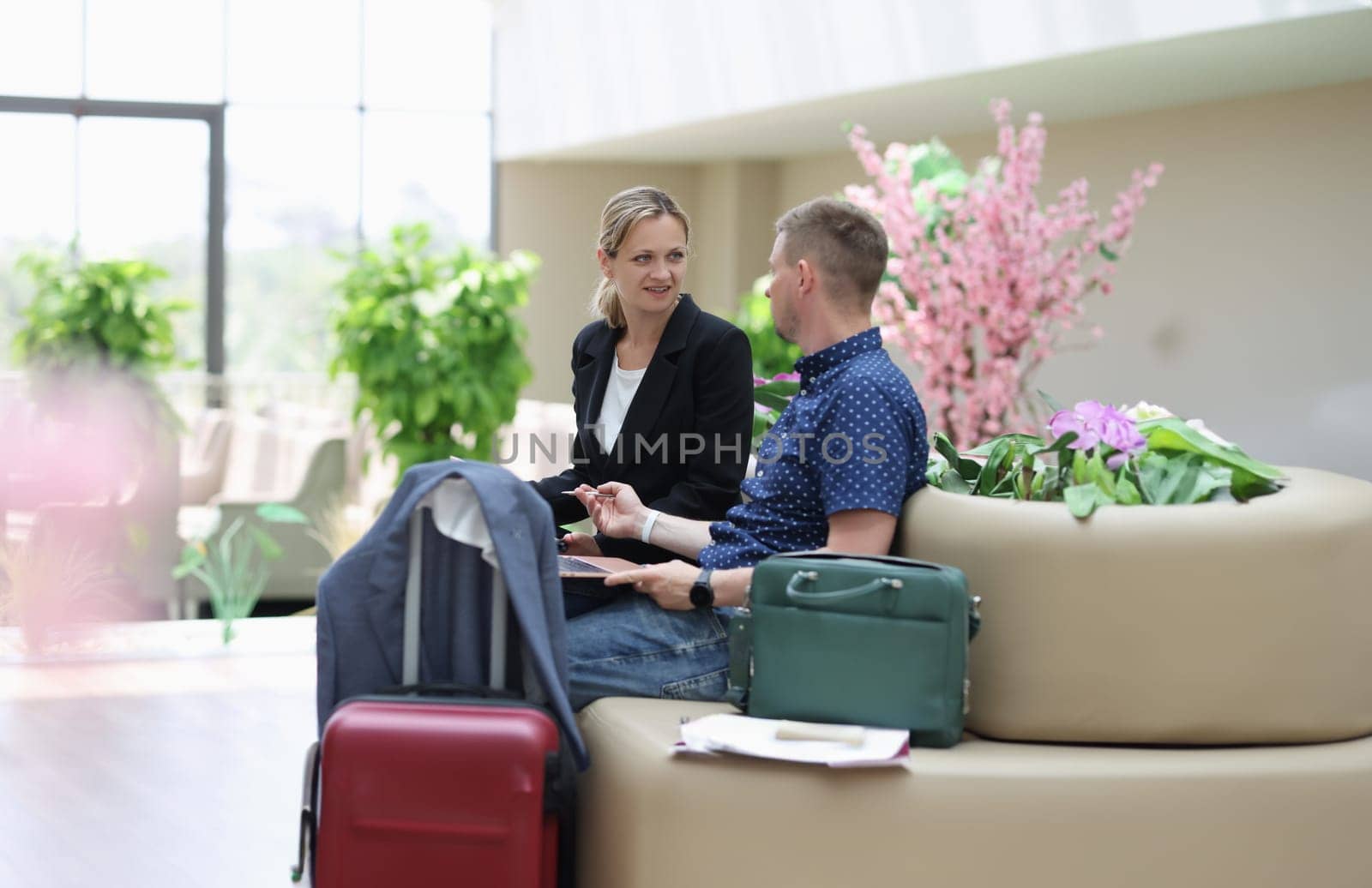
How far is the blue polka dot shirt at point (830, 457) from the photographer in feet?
7.75

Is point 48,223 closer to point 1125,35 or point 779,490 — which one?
point 1125,35

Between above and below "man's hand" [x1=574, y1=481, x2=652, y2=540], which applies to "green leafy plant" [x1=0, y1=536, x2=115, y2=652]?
below

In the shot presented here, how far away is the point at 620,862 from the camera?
7.59ft

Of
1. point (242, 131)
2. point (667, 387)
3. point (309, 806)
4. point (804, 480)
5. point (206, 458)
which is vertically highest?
point (242, 131)

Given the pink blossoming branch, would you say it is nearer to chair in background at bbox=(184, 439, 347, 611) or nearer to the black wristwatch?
the black wristwatch

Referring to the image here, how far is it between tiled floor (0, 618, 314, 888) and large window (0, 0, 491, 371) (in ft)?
24.7

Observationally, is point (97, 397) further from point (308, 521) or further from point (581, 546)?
point (581, 546)

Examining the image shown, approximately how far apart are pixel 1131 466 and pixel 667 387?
884mm

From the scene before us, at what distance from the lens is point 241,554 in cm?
852

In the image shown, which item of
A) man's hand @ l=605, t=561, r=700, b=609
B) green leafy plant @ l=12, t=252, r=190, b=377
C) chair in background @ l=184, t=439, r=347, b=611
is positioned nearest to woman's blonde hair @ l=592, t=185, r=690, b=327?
man's hand @ l=605, t=561, r=700, b=609

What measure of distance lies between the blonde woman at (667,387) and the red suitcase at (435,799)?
0.74m

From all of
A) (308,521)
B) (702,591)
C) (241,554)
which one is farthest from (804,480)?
(308,521)

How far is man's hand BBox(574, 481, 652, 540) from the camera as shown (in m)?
2.77

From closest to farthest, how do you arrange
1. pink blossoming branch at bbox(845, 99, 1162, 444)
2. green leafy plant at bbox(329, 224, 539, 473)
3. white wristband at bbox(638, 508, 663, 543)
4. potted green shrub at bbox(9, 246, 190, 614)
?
white wristband at bbox(638, 508, 663, 543) → pink blossoming branch at bbox(845, 99, 1162, 444) → potted green shrub at bbox(9, 246, 190, 614) → green leafy plant at bbox(329, 224, 539, 473)
